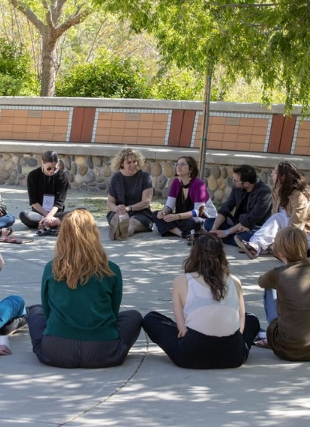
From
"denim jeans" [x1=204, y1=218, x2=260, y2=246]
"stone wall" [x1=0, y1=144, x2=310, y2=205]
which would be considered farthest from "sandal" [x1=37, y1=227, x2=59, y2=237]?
"stone wall" [x1=0, y1=144, x2=310, y2=205]

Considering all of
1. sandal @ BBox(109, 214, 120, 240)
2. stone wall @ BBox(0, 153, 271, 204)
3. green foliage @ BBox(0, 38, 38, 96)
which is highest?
green foliage @ BBox(0, 38, 38, 96)

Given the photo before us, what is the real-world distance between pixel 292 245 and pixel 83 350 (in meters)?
1.70

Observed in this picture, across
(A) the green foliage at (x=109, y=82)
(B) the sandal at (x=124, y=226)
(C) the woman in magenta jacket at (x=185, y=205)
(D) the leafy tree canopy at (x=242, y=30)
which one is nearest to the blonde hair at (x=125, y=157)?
(C) the woman in magenta jacket at (x=185, y=205)

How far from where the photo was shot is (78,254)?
6320mm

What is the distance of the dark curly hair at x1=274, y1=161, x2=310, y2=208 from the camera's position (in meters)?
10.4

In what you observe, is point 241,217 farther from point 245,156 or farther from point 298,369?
point 298,369

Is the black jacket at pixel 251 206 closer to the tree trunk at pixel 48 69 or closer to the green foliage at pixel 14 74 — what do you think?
the green foliage at pixel 14 74

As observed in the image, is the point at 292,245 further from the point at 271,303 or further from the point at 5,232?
the point at 5,232

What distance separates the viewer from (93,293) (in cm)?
633

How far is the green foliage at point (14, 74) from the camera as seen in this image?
820 inches

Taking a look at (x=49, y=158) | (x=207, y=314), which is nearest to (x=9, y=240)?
(x=49, y=158)

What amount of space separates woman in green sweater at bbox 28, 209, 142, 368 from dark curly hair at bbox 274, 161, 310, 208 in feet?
14.5

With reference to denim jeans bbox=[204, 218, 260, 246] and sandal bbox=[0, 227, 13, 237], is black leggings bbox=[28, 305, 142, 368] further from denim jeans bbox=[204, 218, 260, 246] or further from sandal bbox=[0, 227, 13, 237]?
sandal bbox=[0, 227, 13, 237]

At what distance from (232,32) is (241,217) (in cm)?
249
